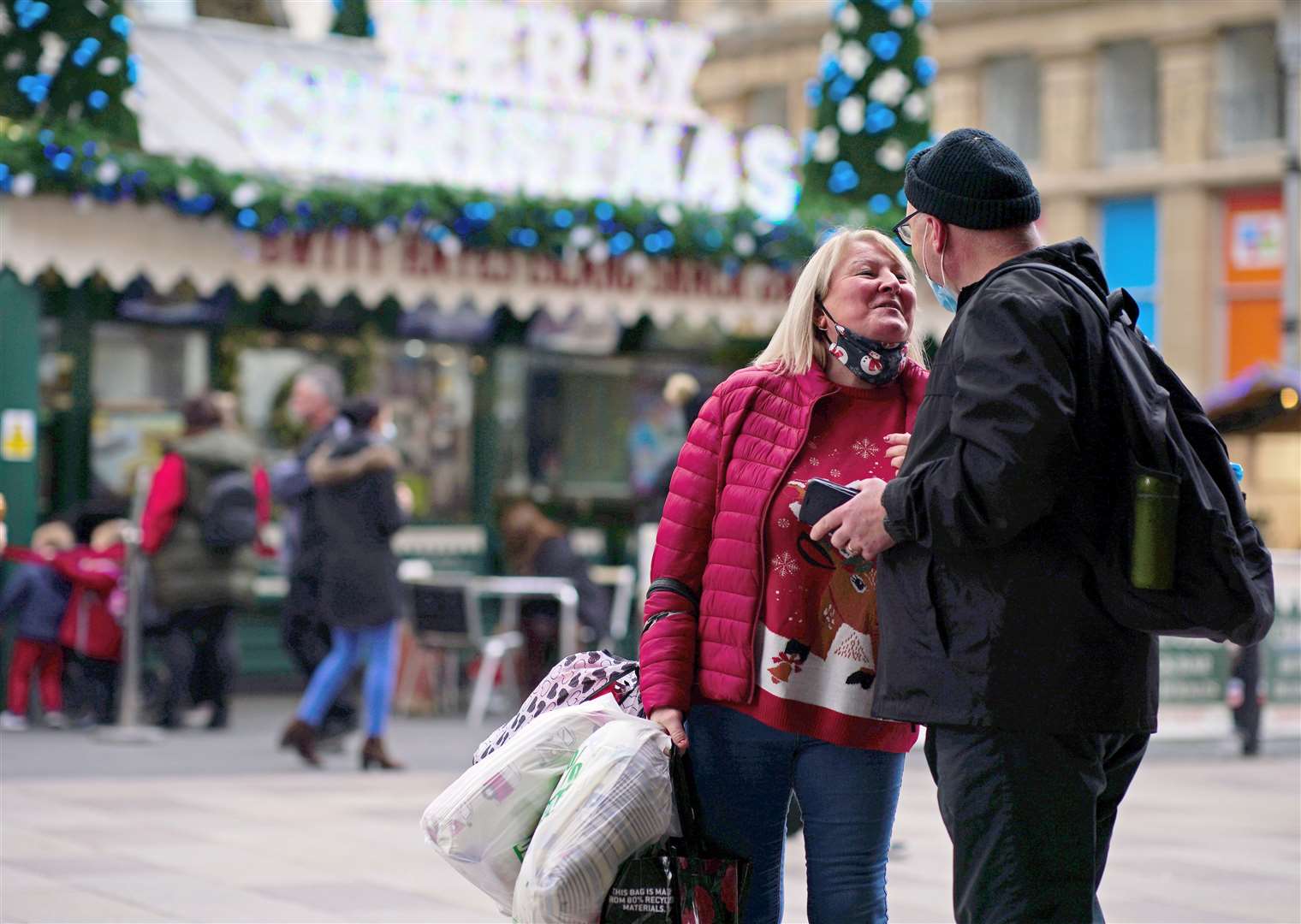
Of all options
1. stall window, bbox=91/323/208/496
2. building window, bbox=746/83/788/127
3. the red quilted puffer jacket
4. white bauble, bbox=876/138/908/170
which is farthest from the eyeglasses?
building window, bbox=746/83/788/127

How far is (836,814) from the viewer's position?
4172mm

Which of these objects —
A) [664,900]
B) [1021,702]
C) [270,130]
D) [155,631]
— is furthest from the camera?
[270,130]

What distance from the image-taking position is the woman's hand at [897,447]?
13.4 ft

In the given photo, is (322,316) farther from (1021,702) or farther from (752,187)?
(1021,702)

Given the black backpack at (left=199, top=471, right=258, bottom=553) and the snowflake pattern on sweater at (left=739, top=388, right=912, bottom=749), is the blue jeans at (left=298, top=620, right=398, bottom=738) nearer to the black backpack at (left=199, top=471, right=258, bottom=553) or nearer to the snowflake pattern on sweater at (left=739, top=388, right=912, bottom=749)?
the black backpack at (left=199, top=471, right=258, bottom=553)

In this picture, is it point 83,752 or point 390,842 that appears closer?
point 390,842

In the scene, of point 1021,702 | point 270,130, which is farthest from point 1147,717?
point 270,130

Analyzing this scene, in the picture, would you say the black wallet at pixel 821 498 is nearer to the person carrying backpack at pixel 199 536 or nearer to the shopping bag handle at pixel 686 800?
the shopping bag handle at pixel 686 800

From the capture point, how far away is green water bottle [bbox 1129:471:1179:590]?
346cm

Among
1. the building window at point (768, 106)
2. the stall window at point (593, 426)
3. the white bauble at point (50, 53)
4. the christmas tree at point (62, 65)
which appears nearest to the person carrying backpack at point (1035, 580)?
the christmas tree at point (62, 65)

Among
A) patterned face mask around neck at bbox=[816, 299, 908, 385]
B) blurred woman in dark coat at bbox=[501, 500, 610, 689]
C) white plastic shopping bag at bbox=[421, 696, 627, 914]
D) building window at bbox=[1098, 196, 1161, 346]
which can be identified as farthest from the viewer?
building window at bbox=[1098, 196, 1161, 346]

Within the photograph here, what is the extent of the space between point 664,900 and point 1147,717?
1006 millimetres

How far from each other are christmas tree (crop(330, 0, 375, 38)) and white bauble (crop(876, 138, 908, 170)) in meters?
6.85

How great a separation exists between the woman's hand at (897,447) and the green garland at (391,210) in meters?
9.23
